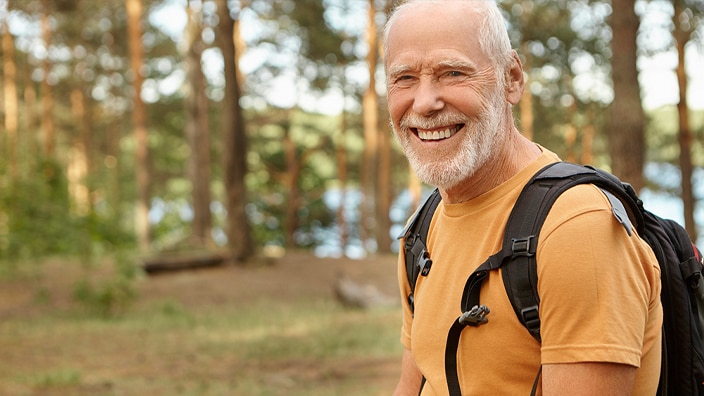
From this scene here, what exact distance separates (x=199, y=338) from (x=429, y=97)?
9027 mm

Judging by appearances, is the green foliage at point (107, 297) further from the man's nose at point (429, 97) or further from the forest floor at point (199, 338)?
the man's nose at point (429, 97)

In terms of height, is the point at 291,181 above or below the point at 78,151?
below

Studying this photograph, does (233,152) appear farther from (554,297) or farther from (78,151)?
(78,151)

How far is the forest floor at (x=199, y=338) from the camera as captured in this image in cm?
783

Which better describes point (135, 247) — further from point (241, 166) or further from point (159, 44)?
point (159, 44)

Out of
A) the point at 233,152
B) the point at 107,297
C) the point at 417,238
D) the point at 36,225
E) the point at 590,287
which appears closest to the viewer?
the point at 590,287

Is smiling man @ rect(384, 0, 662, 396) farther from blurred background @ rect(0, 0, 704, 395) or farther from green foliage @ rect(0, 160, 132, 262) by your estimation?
green foliage @ rect(0, 160, 132, 262)

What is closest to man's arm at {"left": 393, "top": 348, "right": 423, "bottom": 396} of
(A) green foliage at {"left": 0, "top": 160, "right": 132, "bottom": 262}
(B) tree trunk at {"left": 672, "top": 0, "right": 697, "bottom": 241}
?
(A) green foliage at {"left": 0, "top": 160, "right": 132, "bottom": 262}

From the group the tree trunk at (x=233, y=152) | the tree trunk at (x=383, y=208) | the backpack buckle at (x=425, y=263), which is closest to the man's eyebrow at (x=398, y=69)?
the backpack buckle at (x=425, y=263)

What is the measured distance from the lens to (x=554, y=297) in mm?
1664

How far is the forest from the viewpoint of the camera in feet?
55.8

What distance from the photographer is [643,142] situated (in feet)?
28.4

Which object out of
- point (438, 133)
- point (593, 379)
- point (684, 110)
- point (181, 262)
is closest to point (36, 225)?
point (181, 262)

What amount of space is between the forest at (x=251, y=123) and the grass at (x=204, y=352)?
3.49 metres
